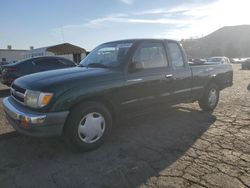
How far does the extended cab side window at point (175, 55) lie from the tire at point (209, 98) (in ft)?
4.45

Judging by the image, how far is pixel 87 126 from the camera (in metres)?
3.92

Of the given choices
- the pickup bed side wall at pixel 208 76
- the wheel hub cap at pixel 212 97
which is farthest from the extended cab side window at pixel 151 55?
the wheel hub cap at pixel 212 97

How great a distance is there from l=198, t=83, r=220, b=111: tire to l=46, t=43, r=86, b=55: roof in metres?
25.1

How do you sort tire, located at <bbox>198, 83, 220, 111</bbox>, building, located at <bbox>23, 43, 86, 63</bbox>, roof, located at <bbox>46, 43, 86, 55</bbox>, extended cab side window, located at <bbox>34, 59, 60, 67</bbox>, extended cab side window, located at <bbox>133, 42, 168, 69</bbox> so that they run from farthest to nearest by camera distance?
roof, located at <bbox>46, 43, 86, 55</bbox> → building, located at <bbox>23, 43, 86, 63</bbox> → extended cab side window, located at <bbox>34, 59, 60, 67</bbox> → tire, located at <bbox>198, 83, 220, 111</bbox> → extended cab side window, located at <bbox>133, 42, 168, 69</bbox>

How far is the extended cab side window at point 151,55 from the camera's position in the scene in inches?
184

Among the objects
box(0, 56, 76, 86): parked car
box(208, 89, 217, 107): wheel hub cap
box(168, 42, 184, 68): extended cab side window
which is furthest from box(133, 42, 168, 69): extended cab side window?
box(0, 56, 76, 86): parked car

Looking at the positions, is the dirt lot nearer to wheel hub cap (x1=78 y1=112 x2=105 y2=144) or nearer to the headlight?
wheel hub cap (x1=78 y1=112 x2=105 y2=144)

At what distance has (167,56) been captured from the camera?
5238mm

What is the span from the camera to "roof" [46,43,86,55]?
2980cm

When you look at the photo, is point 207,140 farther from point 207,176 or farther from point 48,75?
point 48,75

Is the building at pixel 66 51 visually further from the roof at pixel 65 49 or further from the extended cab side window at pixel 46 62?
the extended cab side window at pixel 46 62

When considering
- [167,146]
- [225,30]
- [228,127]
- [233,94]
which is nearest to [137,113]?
[167,146]

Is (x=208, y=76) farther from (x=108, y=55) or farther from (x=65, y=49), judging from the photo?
(x=65, y=49)

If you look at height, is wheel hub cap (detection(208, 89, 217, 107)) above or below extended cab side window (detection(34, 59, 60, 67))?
below
